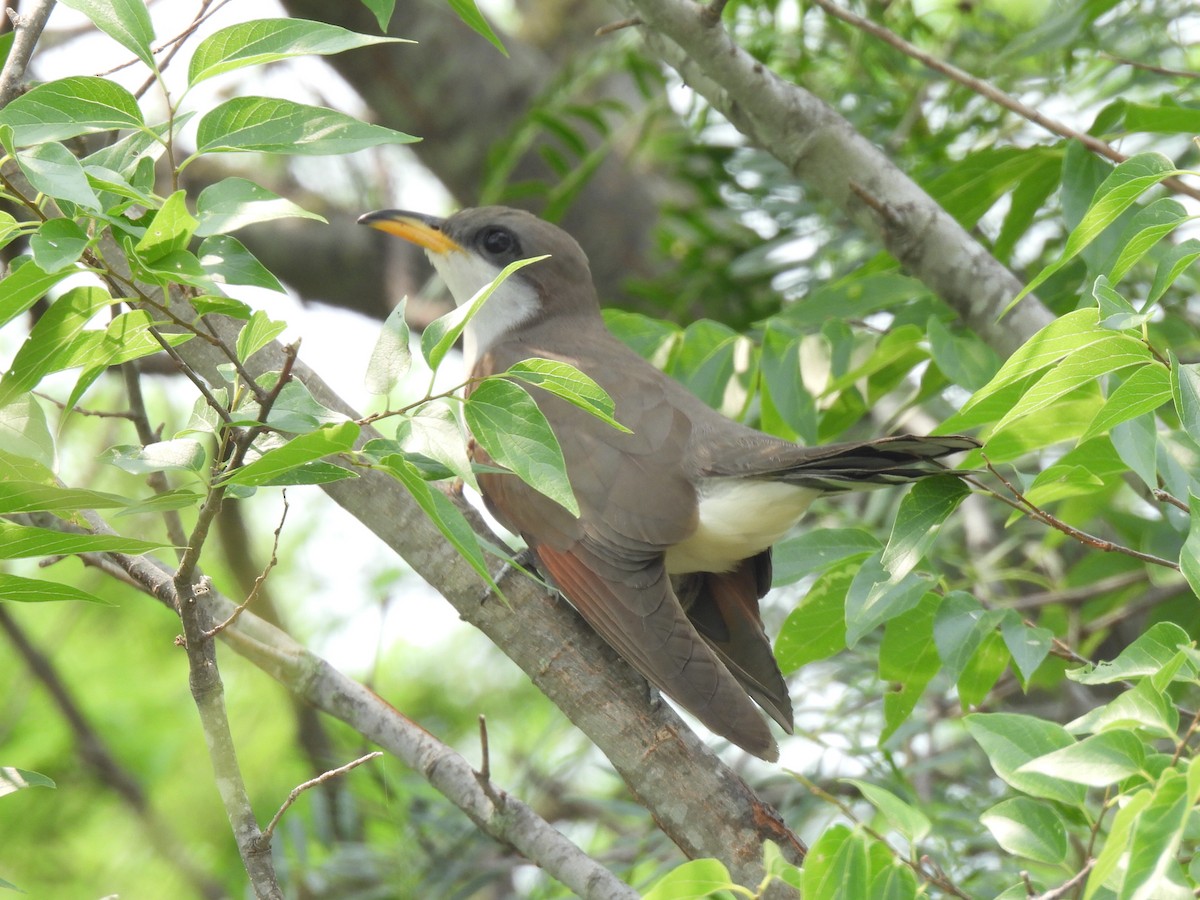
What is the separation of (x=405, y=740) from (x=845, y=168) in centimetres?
211

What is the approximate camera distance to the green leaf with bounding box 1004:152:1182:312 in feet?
6.31

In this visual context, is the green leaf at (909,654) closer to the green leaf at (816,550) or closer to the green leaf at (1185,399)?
the green leaf at (816,550)

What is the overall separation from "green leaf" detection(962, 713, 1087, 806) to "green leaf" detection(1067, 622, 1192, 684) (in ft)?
0.29

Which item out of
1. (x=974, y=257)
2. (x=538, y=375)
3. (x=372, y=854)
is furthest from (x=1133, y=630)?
(x=538, y=375)

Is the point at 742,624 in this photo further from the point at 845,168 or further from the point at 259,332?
the point at 259,332

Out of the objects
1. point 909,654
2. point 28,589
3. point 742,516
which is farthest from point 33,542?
point 742,516

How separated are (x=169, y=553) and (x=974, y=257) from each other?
2945mm

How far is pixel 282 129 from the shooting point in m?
1.77

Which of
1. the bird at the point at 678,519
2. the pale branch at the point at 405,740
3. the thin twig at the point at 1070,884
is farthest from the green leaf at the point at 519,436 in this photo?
the pale branch at the point at 405,740

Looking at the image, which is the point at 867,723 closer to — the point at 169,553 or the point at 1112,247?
the point at 1112,247

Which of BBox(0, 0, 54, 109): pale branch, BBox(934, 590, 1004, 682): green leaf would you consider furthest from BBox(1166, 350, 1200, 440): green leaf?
BBox(0, 0, 54, 109): pale branch

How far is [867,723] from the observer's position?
453cm

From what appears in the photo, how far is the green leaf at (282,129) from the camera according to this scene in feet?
5.76

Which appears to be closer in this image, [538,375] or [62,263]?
[62,263]
